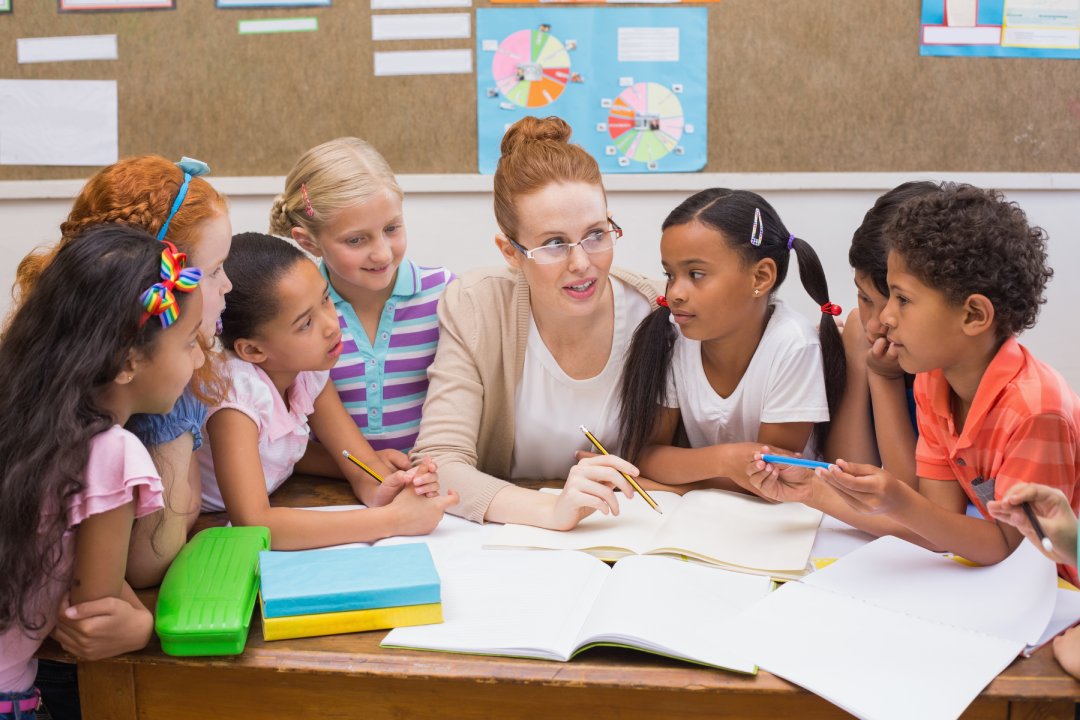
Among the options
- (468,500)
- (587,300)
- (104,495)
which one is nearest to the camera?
(104,495)

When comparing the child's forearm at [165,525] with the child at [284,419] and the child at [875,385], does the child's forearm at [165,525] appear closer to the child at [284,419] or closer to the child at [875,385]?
the child at [284,419]

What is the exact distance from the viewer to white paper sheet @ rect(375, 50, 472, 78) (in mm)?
2668

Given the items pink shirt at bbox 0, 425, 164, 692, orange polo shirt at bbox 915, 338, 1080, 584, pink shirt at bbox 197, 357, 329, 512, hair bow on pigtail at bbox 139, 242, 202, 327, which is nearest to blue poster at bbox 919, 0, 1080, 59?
orange polo shirt at bbox 915, 338, 1080, 584

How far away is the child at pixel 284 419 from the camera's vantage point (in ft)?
4.46

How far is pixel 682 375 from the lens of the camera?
1648 mm

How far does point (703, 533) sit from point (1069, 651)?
48 centimetres

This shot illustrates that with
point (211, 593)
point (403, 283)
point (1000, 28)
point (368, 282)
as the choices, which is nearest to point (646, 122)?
point (1000, 28)

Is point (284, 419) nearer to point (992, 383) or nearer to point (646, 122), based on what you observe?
point (992, 383)

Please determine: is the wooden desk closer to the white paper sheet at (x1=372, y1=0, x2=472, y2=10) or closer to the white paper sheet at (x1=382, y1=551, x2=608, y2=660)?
the white paper sheet at (x1=382, y1=551, x2=608, y2=660)

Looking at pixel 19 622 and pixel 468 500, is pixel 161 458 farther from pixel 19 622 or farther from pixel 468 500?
pixel 468 500

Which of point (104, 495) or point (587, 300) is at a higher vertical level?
point (587, 300)

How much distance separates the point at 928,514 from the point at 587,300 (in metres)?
0.64

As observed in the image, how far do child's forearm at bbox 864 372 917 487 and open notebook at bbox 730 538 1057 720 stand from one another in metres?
0.29

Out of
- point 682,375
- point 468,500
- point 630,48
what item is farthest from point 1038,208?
point 468,500
